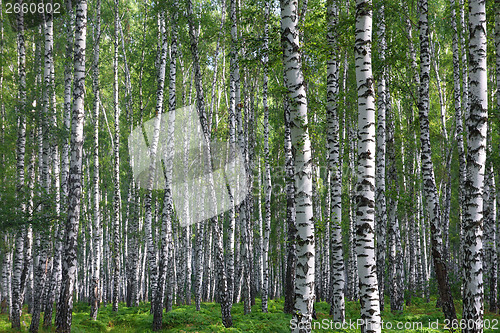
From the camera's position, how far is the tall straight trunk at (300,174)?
20.8ft

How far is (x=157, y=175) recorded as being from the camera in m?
23.8

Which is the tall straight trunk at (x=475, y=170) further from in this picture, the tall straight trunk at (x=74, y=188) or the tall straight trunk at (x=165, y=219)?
the tall straight trunk at (x=74, y=188)

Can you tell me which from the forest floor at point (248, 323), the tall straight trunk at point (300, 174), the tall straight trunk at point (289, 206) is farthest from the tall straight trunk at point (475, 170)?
the tall straight trunk at point (289, 206)

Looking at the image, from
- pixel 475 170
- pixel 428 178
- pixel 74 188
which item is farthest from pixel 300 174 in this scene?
pixel 74 188

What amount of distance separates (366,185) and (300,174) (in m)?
1.09

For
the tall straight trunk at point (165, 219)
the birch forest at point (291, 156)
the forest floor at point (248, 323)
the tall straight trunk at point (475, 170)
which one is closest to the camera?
the birch forest at point (291, 156)

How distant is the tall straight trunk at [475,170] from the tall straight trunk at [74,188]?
26.9 feet

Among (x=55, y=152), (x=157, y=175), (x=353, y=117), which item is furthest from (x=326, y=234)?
(x=55, y=152)

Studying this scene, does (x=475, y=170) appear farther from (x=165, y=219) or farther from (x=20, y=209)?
(x=20, y=209)

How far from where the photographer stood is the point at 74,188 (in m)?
9.55

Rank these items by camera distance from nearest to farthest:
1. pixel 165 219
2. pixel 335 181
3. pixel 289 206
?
1. pixel 335 181
2. pixel 289 206
3. pixel 165 219

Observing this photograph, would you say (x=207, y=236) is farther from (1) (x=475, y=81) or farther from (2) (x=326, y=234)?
(1) (x=475, y=81)

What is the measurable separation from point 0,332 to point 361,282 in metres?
11.1

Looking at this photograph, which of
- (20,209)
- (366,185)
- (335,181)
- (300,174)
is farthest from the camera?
(20,209)
